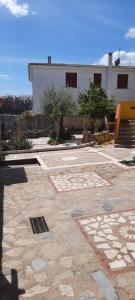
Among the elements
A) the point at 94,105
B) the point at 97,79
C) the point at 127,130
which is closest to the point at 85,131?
the point at 94,105

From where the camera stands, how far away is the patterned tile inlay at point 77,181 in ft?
24.5

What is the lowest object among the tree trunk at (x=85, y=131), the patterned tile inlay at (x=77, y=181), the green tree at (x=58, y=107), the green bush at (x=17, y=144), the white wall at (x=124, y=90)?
the patterned tile inlay at (x=77, y=181)

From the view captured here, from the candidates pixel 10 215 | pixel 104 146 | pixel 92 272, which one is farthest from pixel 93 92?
pixel 92 272

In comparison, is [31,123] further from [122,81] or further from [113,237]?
[113,237]

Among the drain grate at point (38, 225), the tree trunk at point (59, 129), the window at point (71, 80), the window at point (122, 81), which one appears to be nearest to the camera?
the drain grate at point (38, 225)

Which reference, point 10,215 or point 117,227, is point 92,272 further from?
point 10,215

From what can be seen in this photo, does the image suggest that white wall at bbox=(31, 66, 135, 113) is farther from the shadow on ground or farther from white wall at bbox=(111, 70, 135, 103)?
→ the shadow on ground

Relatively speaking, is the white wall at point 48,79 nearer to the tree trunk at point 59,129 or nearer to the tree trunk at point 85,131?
the tree trunk at point 59,129

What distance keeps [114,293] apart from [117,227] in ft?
5.61

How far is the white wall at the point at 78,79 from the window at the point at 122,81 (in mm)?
289

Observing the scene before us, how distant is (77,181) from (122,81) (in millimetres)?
19350

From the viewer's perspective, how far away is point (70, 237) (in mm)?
4621

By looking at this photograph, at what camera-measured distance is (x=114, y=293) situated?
3250 mm

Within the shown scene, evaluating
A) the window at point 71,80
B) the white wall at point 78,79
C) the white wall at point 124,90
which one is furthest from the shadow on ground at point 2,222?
the white wall at point 124,90
